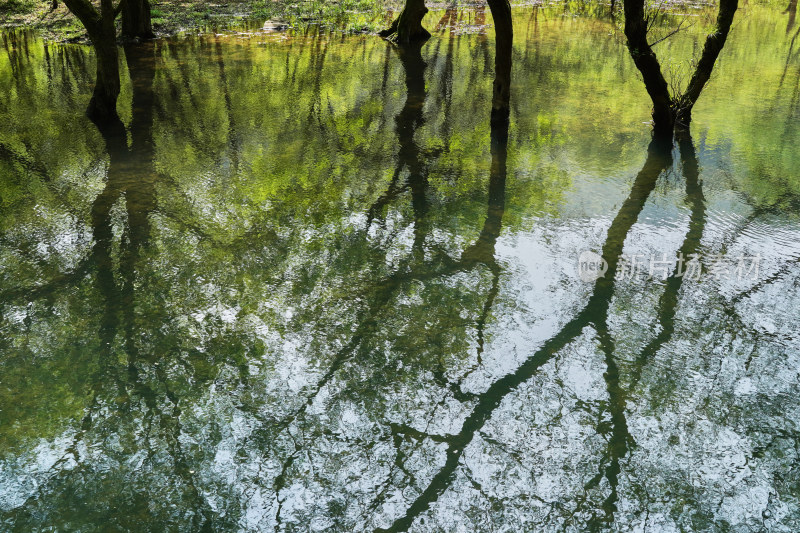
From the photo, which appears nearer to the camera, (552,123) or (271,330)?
(271,330)

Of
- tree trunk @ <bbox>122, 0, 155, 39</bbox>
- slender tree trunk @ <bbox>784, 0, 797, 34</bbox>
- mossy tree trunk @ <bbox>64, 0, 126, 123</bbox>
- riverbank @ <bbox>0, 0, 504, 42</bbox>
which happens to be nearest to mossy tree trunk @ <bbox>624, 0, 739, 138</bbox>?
mossy tree trunk @ <bbox>64, 0, 126, 123</bbox>

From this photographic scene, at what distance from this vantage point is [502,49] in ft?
28.4

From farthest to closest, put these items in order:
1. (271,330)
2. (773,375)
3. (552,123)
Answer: (552,123) → (271,330) → (773,375)

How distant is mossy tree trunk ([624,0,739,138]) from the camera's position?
8180 mm

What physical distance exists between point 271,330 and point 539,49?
40.0ft

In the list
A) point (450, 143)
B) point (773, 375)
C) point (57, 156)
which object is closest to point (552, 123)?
point (450, 143)

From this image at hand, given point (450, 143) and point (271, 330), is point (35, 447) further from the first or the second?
point (450, 143)

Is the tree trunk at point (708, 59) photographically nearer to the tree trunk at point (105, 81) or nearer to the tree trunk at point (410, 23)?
the tree trunk at point (105, 81)

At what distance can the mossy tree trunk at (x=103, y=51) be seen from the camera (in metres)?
9.02

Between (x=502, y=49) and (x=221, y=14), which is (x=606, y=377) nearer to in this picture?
(x=502, y=49)

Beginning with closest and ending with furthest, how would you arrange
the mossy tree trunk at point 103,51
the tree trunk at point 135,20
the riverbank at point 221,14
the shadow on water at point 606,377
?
the shadow on water at point 606,377 → the mossy tree trunk at point 103,51 → the tree trunk at point 135,20 → the riverbank at point 221,14

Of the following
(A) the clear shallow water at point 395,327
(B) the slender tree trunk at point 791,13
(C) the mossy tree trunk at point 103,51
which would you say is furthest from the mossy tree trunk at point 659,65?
(B) the slender tree trunk at point 791,13

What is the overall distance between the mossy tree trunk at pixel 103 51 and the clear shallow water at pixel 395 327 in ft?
1.59

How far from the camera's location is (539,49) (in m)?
14.9
